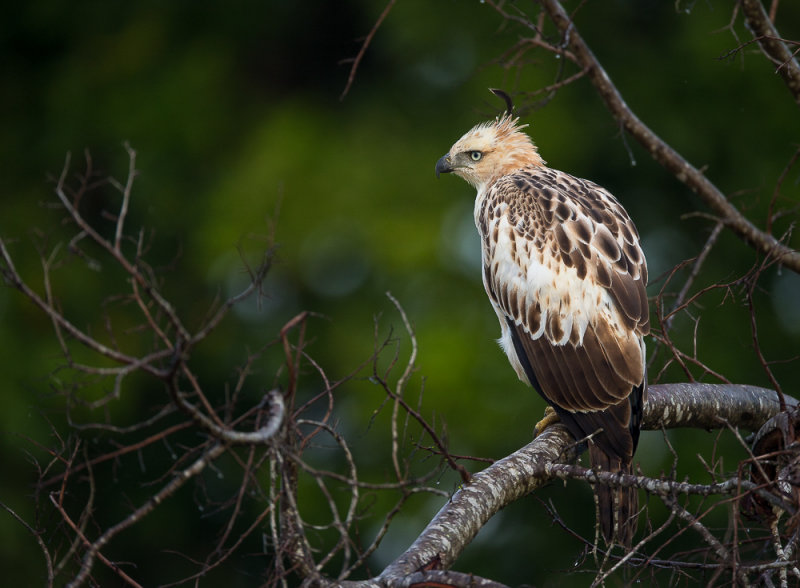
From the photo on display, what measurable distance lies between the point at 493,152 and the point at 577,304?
1.47 meters

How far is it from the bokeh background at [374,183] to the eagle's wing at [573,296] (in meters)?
2.49

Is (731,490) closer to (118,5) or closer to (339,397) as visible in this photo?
(339,397)

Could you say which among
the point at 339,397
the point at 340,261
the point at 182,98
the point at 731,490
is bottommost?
the point at 339,397

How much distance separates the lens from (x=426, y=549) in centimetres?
298

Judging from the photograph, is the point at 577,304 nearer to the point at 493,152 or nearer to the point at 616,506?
the point at 616,506

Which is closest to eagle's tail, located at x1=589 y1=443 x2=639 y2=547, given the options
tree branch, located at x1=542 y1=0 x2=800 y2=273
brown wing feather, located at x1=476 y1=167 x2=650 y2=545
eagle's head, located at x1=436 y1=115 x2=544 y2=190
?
brown wing feather, located at x1=476 y1=167 x2=650 y2=545

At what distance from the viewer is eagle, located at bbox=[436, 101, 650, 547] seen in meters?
4.20

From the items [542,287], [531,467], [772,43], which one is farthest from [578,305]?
[772,43]

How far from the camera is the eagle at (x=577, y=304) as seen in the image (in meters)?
4.20

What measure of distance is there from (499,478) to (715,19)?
19.5 feet

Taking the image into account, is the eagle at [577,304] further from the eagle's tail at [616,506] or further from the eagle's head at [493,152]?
the eagle's head at [493,152]

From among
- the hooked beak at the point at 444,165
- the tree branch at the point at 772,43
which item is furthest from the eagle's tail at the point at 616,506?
the hooked beak at the point at 444,165

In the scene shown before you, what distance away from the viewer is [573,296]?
450 cm

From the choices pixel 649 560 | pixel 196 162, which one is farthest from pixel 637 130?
A: pixel 196 162
